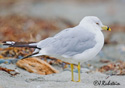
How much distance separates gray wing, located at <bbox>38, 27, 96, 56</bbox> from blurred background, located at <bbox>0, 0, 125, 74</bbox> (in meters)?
1.64

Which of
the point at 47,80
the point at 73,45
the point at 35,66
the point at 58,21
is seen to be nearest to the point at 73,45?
the point at 73,45

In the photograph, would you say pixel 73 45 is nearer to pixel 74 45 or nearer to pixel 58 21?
pixel 74 45

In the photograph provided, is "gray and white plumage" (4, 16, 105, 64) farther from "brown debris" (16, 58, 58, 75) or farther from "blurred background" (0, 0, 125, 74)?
"blurred background" (0, 0, 125, 74)

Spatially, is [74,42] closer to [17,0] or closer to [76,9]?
[76,9]

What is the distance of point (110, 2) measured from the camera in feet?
57.2

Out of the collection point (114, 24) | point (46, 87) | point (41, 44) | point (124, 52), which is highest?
point (114, 24)

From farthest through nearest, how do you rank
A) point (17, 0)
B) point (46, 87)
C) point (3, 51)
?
1. point (17, 0)
2. point (3, 51)
3. point (46, 87)

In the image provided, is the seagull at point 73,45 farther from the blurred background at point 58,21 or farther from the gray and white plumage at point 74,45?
the blurred background at point 58,21

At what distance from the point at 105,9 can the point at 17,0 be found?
15.9 feet

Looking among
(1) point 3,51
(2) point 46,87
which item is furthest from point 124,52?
(2) point 46,87

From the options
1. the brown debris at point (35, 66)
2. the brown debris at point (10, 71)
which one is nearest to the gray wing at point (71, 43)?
the brown debris at point (10, 71)

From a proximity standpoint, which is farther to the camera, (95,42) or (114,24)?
(114,24)

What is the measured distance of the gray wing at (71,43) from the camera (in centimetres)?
358

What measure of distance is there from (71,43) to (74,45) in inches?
1.7
